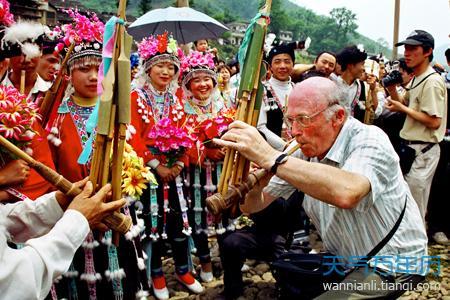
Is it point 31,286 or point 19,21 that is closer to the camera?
point 31,286

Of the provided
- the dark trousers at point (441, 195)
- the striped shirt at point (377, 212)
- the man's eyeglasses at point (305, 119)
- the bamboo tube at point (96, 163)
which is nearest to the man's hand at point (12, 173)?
the bamboo tube at point (96, 163)

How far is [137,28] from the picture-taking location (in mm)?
6973

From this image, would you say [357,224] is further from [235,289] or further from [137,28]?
[137,28]

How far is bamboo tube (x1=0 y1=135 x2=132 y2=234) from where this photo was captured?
1854 millimetres

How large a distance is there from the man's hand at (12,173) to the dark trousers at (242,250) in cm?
229

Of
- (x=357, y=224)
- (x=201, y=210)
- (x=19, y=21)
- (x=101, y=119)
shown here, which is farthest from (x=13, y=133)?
(x=201, y=210)

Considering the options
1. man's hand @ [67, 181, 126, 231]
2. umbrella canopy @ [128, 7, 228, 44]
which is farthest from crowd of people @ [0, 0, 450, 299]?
umbrella canopy @ [128, 7, 228, 44]

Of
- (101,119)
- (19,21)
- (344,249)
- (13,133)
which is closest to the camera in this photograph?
(101,119)

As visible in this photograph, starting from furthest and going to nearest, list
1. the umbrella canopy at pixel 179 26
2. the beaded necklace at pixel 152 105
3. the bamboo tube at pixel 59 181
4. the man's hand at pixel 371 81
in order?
the umbrella canopy at pixel 179 26
the man's hand at pixel 371 81
the beaded necklace at pixel 152 105
the bamboo tube at pixel 59 181

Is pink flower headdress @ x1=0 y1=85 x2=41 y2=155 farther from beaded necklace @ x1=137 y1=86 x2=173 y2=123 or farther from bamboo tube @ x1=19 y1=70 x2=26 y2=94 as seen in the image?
beaded necklace @ x1=137 y1=86 x2=173 y2=123

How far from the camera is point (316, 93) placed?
2.25 m

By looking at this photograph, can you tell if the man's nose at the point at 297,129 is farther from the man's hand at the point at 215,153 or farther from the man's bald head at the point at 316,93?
the man's hand at the point at 215,153

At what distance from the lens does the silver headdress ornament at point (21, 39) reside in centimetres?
244

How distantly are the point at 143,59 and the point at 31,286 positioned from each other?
319cm
